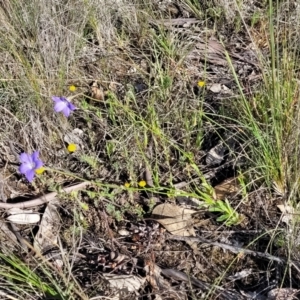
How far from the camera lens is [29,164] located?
77.0 inches

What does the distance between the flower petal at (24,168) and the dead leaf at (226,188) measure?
2.00ft

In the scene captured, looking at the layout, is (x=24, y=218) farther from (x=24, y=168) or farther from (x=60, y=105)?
(x=60, y=105)

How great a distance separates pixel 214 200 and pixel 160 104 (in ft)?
1.53

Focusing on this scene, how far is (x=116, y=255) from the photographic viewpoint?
1.88 m

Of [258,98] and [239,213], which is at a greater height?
[258,98]

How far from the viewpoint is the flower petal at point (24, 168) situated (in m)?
1.91

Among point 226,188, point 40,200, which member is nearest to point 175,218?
point 226,188

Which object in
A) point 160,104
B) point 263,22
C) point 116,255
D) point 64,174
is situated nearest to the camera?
point 116,255

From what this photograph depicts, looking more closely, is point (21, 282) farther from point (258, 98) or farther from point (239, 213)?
point (258, 98)

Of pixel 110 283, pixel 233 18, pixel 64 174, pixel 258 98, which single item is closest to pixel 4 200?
pixel 64 174

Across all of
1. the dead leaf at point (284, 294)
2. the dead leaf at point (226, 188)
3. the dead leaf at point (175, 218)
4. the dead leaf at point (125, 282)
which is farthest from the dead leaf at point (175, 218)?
the dead leaf at point (284, 294)

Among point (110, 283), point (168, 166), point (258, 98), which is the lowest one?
point (110, 283)

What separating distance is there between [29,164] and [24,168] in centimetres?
3

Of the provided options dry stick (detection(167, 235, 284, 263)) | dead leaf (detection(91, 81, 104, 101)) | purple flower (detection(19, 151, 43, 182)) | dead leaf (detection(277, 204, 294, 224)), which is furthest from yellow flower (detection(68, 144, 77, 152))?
dead leaf (detection(277, 204, 294, 224))
